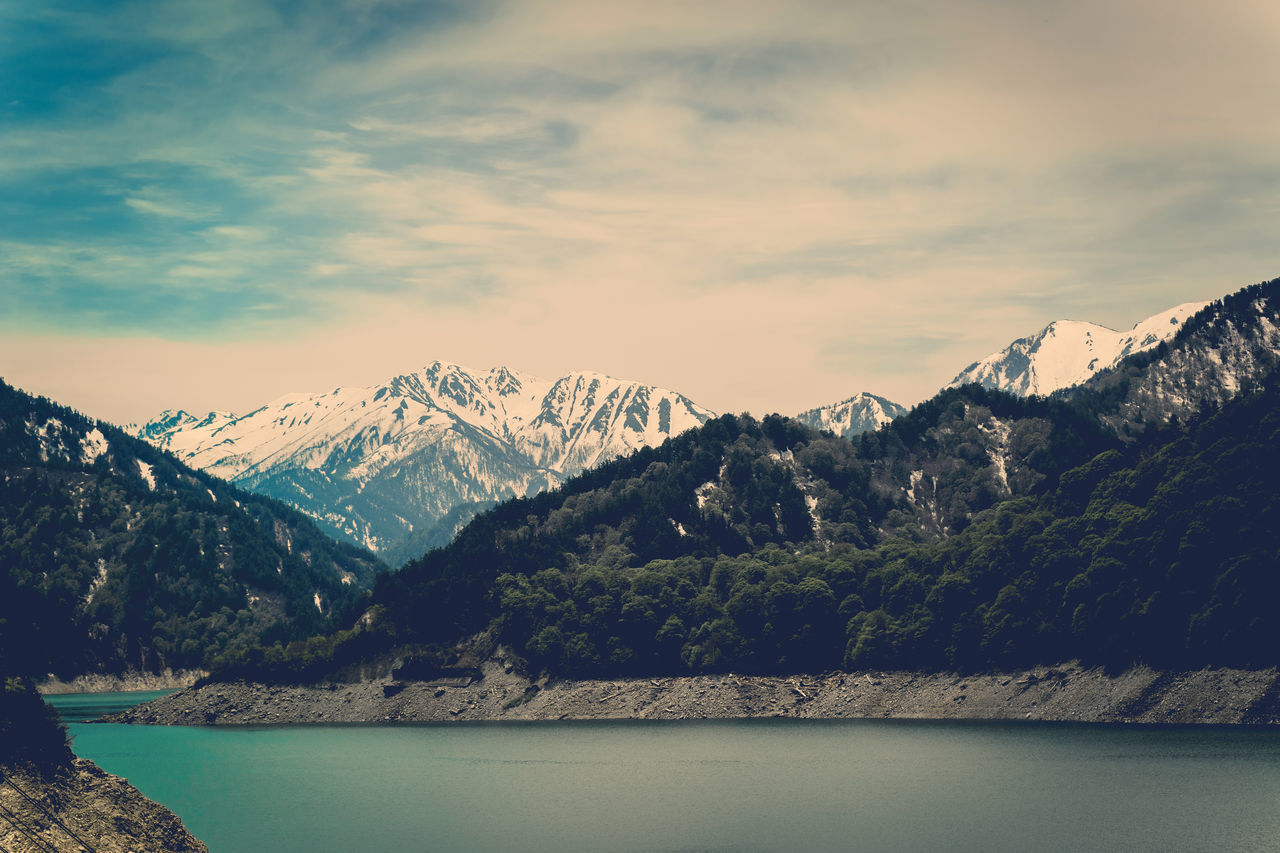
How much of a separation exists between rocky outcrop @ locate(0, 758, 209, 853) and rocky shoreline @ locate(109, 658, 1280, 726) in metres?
109

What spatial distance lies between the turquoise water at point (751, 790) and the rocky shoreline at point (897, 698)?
7.51 meters

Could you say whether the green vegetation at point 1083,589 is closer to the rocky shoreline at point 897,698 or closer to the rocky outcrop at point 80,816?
the rocky shoreline at point 897,698

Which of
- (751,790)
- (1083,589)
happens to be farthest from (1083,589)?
(751,790)

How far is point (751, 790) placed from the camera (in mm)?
103062

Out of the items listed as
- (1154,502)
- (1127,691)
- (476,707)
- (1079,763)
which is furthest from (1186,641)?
(476,707)

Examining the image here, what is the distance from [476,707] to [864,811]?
116757 mm

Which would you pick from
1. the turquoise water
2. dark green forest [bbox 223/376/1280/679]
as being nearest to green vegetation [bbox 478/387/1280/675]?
dark green forest [bbox 223/376/1280/679]

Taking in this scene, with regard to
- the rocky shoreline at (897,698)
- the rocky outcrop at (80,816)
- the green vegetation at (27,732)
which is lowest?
the rocky shoreline at (897,698)

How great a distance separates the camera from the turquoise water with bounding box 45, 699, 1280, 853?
82688 mm

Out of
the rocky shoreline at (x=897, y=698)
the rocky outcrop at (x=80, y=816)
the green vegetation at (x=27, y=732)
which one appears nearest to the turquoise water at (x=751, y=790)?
the rocky shoreline at (x=897, y=698)

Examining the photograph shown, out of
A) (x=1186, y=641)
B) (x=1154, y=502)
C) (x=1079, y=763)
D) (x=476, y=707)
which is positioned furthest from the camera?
(x=476, y=707)

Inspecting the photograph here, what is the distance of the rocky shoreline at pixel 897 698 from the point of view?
133625 mm

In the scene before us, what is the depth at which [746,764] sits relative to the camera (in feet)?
395

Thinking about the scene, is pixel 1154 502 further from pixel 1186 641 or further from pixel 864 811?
pixel 864 811
